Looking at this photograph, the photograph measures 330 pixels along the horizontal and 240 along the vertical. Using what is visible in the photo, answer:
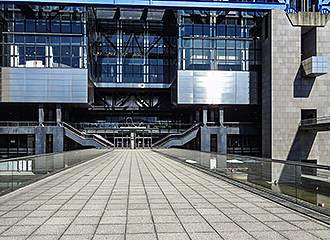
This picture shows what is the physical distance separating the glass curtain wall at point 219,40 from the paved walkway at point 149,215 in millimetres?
51093

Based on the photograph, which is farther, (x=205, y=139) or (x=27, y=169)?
(x=205, y=139)

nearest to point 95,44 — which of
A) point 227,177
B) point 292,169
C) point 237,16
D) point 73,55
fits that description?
point 73,55

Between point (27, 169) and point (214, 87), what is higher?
point (214, 87)

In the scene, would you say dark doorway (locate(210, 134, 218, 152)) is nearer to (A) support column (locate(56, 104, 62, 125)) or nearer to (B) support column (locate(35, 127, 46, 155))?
(A) support column (locate(56, 104, 62, 125))

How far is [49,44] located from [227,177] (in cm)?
5132

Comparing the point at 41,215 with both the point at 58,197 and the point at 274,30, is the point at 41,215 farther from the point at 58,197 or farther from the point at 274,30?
the point at 274,30

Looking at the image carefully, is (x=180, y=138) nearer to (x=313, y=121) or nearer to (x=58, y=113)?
(x=313, y=121)

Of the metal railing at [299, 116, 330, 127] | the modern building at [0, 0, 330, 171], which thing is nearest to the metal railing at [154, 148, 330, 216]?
the metal railing at [299, 116, 330, 127]

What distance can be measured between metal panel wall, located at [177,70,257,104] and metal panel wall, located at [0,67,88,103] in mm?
14994

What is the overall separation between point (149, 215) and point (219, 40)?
187 ft

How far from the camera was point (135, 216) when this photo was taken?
26.5 ft

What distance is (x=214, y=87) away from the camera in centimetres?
6062

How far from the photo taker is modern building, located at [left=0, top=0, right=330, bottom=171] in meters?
55.6

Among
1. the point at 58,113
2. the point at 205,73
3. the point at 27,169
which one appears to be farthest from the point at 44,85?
the point at 27,169
